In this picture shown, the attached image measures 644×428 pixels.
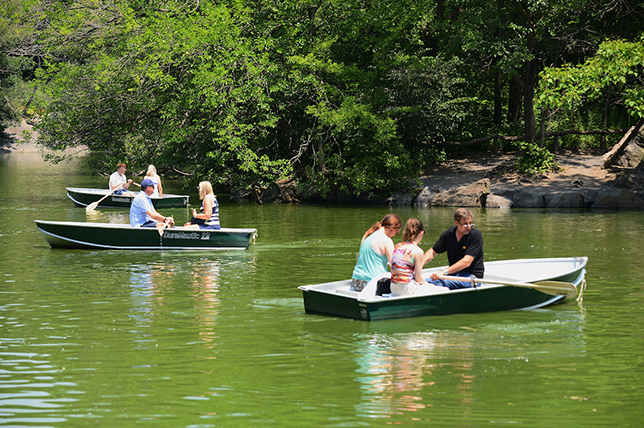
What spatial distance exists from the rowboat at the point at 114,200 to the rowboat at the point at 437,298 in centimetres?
1559

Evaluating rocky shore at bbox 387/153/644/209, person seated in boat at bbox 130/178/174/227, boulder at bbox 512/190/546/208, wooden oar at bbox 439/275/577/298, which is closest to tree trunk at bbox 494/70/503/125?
rocky shore at bbox 387/153/644/209

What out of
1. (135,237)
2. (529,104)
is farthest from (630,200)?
(135,237)

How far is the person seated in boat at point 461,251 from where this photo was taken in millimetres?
9078

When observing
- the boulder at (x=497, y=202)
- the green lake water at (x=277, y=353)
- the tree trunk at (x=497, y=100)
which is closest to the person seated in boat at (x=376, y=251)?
the green lake water at (x=277, y=353)

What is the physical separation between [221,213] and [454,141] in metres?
11.5

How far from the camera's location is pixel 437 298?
8664mm

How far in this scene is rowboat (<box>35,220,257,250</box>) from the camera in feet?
47.5

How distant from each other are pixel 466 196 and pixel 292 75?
7603 mm

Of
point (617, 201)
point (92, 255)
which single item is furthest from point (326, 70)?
point (92, 255)

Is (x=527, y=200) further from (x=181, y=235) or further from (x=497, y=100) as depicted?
(x=181, y=235)

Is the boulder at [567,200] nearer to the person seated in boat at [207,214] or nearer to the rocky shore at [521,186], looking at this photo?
the rocky shore at [521,186]

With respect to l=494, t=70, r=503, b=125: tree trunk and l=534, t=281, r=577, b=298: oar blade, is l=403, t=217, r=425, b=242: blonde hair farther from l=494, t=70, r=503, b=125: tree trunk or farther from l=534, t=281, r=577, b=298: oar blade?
l=494, t=70, r=503, b=125: tree trunk

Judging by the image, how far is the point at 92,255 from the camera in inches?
557

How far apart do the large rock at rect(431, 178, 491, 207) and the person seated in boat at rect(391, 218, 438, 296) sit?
53.6 ft
